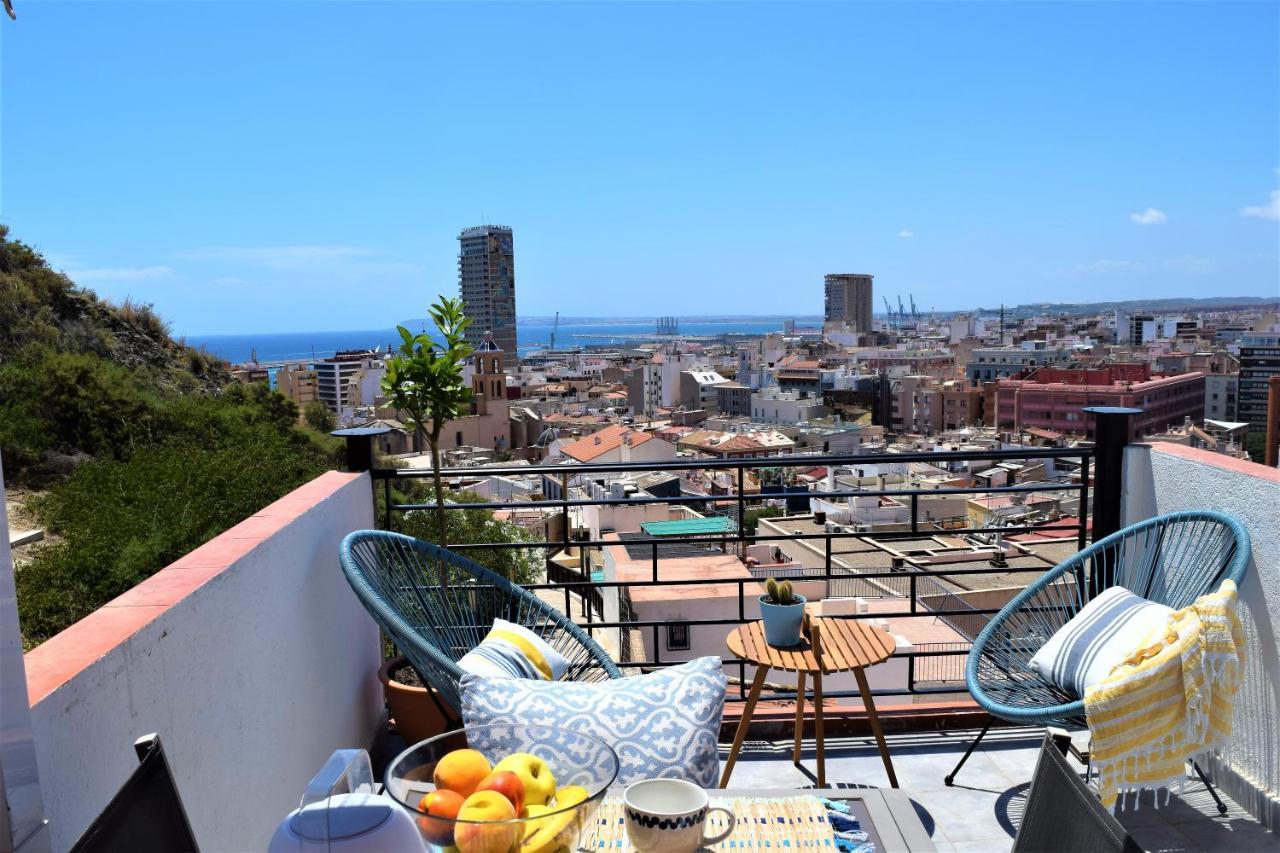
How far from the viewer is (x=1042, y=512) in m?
25.4

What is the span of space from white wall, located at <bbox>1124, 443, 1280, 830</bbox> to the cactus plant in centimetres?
116

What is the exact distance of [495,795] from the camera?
83cm

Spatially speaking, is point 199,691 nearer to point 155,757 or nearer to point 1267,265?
point 155,757

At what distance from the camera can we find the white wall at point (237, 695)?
3.44 ft

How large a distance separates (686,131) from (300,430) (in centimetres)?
3790

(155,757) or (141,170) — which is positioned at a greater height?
(141,170)

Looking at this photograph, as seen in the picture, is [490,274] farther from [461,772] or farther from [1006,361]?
[461,772]

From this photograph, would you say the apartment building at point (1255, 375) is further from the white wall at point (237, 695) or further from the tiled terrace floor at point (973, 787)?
the white wall at point (237, 695)

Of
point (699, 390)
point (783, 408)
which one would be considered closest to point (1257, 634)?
point (783, 408)

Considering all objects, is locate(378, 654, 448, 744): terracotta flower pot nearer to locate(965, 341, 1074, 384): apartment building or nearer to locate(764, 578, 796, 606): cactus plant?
locate(764, 578, 796, 606): cactus plant

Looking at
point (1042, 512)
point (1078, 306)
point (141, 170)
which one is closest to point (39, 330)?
point (141, 170)

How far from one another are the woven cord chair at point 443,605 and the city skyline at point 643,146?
1000mm

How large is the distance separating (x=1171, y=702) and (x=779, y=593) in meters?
0.90

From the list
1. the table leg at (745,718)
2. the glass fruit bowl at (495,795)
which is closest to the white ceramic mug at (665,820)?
the glass fruit bowl at (495,795)
